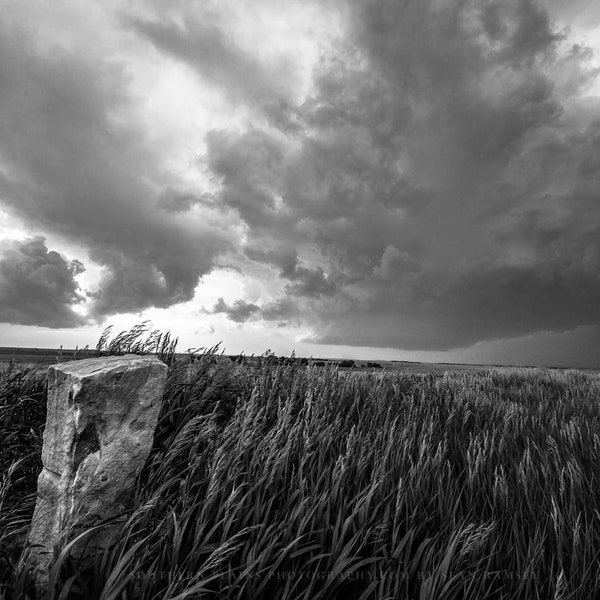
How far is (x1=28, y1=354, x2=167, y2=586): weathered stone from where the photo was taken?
2.56 metres

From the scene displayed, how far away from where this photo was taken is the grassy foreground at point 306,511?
2.16 metres

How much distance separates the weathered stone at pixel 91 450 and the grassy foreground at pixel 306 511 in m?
0.18

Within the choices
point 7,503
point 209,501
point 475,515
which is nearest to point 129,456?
point 209,501

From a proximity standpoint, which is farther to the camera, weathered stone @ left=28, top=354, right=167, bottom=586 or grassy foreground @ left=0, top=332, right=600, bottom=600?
weathered stone @ left=28, top=354, right=167, bottom=586

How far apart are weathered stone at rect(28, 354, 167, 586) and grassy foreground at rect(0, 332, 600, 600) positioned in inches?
7.3

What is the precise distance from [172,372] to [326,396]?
2420 mm

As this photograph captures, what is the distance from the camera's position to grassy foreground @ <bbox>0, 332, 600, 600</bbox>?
2160 millimetres

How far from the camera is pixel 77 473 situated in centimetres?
263

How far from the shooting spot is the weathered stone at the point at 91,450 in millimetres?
2561

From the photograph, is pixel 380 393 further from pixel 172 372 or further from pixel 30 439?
pixel 30 439

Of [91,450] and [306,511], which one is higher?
[91,450]

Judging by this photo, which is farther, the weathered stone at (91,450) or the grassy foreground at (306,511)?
the weathered stone at (91,450)

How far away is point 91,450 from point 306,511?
1633 mm

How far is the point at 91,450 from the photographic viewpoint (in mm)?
2697
